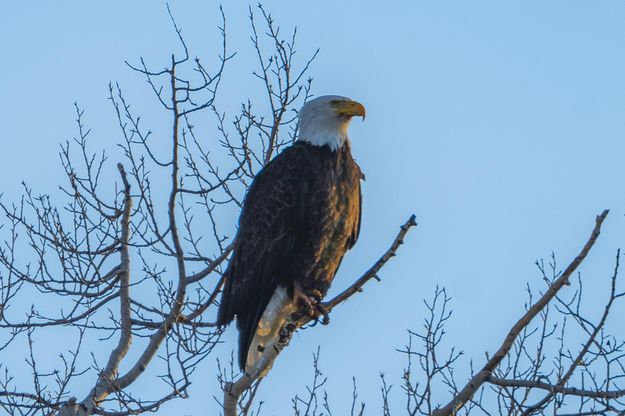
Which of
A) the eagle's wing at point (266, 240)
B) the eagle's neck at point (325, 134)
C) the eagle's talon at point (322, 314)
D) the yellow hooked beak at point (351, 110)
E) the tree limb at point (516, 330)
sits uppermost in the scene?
the yellow hooked beak at point (351, 110)

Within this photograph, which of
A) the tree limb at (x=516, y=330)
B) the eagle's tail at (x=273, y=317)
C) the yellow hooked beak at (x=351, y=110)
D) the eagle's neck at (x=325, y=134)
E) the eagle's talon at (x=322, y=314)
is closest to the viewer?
the tree limb at (x=516, y=330)

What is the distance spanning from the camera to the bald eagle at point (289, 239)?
7.21m

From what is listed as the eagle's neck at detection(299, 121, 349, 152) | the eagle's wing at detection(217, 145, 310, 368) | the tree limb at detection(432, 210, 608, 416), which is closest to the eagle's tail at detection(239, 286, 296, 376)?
the eagle's wing at detection(217, 145, 310, 368)

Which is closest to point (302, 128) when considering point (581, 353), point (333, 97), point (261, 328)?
point (333, 97)

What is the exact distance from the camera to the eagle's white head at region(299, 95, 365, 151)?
24.9 feet

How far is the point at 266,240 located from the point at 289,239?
15cm

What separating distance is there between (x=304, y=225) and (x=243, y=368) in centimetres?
100

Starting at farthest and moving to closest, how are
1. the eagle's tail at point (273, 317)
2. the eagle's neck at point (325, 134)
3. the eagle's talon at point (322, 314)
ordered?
the eagle's neck at point (325, 134) < the eagle's tail at point (273, 317) < the eagle's talon at point (322, 314)

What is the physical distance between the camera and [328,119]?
7672 millimetres

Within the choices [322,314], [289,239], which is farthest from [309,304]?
[289,239]

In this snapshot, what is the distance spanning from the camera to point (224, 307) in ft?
23.4

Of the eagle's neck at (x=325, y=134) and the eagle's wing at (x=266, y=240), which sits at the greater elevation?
the eagle's neck at (x=325, y=134)

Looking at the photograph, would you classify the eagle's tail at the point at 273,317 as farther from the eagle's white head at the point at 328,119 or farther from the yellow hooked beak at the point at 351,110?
the yellow hooked beak at the point at 351,110

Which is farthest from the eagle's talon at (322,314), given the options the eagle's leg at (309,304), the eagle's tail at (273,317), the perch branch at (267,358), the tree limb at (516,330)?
the tree limb at (516,330)
